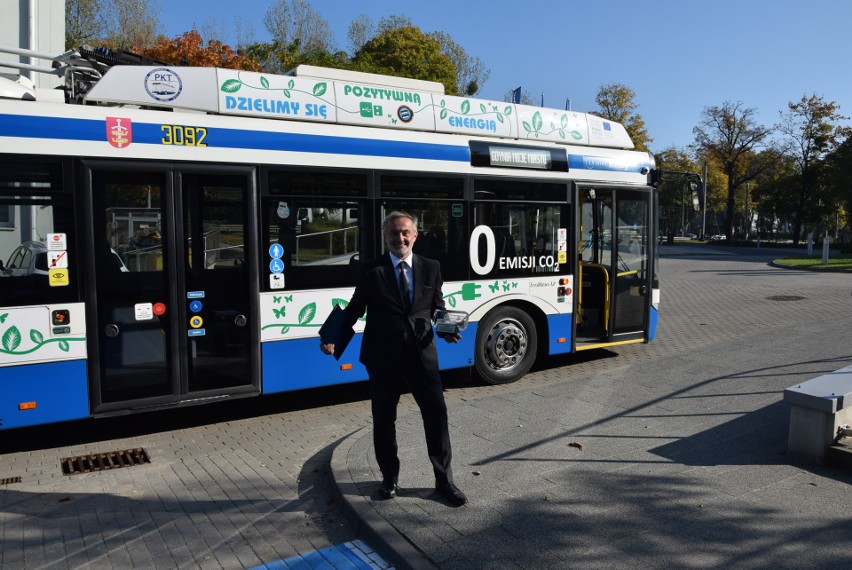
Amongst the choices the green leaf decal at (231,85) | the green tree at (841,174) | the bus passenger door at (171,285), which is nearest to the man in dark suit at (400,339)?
the bus passenger door at (171,285)

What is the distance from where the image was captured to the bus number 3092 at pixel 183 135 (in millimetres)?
6449

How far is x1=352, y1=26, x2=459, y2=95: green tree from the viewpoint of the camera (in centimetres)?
4084

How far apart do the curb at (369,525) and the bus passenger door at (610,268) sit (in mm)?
4986

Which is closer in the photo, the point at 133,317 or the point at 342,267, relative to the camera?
the point at 133,317

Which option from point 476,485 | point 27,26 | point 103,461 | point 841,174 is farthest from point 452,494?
point 841,174

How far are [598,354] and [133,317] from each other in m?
6.92

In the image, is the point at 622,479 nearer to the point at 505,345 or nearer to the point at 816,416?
the point at 816,416

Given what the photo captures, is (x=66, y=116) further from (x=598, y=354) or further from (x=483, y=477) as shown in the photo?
(x=598, y=354)

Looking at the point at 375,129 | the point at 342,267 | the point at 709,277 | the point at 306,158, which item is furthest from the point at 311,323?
the point at 709,277

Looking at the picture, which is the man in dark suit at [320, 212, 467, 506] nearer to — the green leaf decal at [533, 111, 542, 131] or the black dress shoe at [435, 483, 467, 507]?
the black dress shoe at [435, 483, 467, 507]

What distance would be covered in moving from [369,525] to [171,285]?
10.5ft

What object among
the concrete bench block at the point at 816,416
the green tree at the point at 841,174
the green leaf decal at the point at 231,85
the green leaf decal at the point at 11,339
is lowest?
the concrete bench block at the point at 816,416

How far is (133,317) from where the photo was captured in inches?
249

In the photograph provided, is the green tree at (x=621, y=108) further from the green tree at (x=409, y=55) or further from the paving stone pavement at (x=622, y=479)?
the paving stone pavement at (x=622, y=479)
